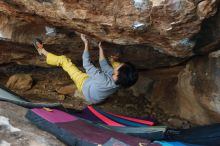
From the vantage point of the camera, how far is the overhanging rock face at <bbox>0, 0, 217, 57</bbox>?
329 cm

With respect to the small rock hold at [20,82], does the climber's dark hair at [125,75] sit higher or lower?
higher

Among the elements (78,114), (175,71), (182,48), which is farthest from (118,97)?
(182,48)

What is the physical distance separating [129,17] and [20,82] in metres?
3.04

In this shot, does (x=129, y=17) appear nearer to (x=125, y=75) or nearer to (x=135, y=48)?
(x=125, y=75)

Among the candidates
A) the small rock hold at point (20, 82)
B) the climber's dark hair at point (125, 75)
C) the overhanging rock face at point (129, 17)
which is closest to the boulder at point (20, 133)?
the climber's dark hair at point (125, 75)

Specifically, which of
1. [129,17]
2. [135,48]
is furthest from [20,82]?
[129,17]

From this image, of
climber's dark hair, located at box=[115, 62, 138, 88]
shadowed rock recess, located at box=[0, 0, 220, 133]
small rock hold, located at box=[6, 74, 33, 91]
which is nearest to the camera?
shadowed rock recess, located at box=[0, 0, 220, 133]

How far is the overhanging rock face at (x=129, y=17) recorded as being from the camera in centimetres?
329

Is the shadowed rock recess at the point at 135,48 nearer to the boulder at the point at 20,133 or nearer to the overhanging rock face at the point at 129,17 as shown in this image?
the overhanging rock face at the point at 129,17

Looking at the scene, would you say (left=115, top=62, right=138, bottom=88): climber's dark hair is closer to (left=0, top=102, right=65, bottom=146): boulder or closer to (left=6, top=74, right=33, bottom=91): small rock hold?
(left=0, top=102, right=65, bottom=146): boulder

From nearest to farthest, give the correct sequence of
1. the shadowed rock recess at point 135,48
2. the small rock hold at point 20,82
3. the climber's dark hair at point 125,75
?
the shadowed rock recess at point 135,48, the climber's dark hair at point 125,75, the small rock hold at point 20,82

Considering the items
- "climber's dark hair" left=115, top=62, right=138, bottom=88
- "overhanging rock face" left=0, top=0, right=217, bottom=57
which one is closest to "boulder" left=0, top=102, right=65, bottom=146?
"climber's dark hair" left=115, top=62, right=138, bottom=88

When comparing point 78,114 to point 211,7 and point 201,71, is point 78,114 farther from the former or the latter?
point 211,7

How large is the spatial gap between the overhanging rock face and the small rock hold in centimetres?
193
